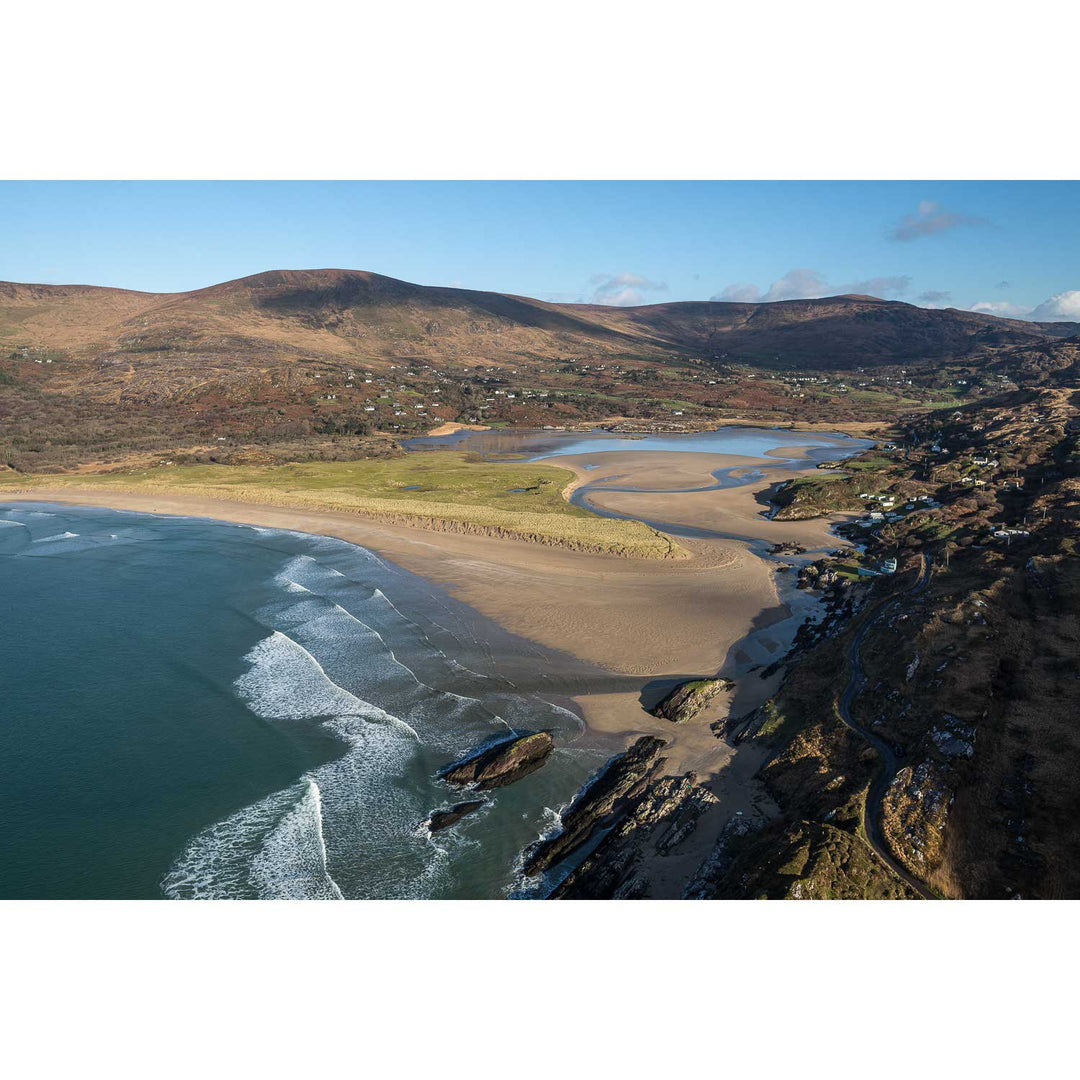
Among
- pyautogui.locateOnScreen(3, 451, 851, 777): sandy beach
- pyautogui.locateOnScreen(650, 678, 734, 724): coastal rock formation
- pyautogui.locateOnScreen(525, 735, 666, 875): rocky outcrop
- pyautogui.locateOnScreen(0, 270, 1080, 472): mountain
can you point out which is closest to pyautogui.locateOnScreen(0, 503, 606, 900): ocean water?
pyautogui.locateOnScreen(525, 735, 666, 875): rocky outcrop

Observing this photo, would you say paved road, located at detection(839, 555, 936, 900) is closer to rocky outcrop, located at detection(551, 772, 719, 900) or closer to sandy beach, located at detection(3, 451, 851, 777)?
sandy beach, located at detection(3, 451, 851, 777)

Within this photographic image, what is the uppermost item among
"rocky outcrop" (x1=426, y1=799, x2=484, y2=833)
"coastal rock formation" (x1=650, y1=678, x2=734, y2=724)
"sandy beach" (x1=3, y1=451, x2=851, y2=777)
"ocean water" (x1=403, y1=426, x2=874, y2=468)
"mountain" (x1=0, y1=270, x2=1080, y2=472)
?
"mountain" (x1=0, y1=270, x2=1080, y2=472)

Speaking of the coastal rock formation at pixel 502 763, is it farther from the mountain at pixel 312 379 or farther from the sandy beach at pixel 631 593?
the mountain at pixel 312 379

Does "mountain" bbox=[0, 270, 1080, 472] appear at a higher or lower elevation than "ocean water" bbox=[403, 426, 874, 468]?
higher

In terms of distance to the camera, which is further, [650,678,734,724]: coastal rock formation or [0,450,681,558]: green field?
[0,450,681,558]: green field

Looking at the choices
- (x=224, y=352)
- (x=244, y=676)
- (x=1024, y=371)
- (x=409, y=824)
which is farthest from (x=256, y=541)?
(x=1024, y=371)

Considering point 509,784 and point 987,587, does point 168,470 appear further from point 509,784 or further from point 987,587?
point 987,587

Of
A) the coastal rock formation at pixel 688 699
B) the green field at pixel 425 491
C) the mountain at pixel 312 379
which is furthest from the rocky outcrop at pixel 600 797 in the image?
the mountain at pixel 312 379
